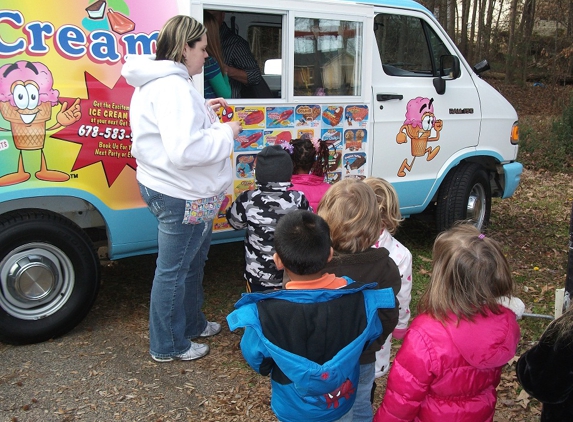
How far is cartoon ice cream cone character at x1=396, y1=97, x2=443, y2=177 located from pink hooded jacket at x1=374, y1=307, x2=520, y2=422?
9.97ft

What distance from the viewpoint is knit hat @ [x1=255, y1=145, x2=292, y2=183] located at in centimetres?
342

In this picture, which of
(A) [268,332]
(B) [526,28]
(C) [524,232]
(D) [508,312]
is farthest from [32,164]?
(B) [526,28]

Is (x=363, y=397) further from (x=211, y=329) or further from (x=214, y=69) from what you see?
(x=214, y=69)

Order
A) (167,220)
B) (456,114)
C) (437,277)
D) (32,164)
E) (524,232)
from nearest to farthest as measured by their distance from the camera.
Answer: (437,277), (167,220), (32,164), (456,114), (524,232)

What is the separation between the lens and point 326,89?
15.6ft

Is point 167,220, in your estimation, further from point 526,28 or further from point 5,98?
point 526,28


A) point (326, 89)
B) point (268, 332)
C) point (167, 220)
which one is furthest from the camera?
point (326, 89)

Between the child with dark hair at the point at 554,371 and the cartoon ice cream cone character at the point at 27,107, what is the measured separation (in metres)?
2.97

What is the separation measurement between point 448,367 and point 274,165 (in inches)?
61.4

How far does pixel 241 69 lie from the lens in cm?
453

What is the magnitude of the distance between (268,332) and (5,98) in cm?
236

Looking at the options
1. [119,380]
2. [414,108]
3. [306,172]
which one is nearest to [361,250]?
[306,172]

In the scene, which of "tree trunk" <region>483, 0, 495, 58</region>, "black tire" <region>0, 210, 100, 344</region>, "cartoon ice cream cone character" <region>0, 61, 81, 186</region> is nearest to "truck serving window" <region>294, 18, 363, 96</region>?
"cartoon ice cream cone character" <region>0, 61, 81, 186</region>

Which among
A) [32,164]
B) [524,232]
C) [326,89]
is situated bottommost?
[524,232]
